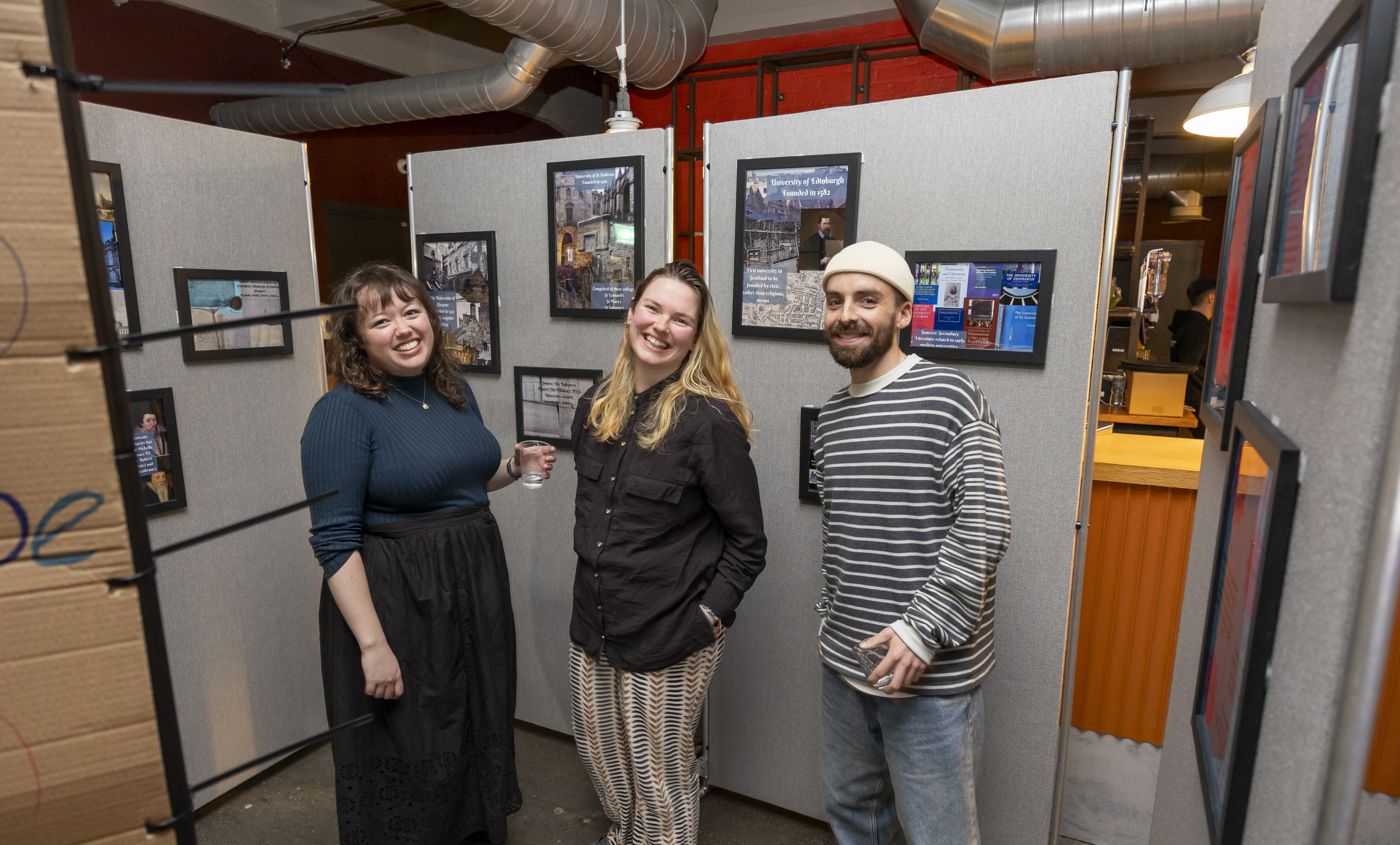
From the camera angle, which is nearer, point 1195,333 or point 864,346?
point 864,346

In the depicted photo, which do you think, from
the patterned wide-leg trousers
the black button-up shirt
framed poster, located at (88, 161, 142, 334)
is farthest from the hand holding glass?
framed poster, located at (88, 161, 142, 334)

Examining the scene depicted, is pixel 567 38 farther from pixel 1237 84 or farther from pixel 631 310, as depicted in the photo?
pixel 1237 84

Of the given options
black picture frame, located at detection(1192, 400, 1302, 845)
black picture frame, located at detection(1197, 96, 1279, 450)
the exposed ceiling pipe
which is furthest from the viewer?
the exposed ceiling pipe

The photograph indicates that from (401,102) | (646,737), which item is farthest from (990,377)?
(401,102)

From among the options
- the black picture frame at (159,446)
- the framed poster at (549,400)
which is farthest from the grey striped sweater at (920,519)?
the black picture frame at (159,446)

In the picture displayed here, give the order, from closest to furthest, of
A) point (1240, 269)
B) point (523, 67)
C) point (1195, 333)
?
point (1240, 269)
point (523, 67)
point (1195, 333)

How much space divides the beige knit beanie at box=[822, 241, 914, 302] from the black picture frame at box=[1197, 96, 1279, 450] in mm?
524

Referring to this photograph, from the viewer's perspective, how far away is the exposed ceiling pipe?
5965 millimetres

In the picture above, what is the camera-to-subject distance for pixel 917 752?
150 centimetres

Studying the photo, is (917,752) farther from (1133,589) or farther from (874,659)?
(1133,589)

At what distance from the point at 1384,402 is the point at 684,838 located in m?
1.87

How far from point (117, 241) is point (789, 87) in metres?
4.69

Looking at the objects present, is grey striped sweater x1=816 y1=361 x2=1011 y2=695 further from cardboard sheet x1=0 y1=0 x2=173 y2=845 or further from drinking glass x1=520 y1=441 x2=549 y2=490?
cardboard sheet x1=0 y1=0 x2=173 y2=845

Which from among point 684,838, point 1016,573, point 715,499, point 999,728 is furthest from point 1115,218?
point 684,838
